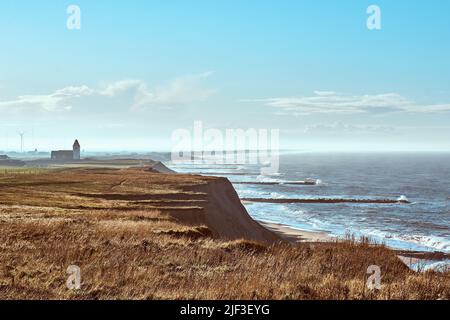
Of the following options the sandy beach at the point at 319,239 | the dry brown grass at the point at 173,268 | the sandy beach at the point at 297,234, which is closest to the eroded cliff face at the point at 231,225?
the sandy beach at the point at 297,234

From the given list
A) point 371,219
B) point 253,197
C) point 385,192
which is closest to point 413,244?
point 371,219

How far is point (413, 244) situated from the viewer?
142ft

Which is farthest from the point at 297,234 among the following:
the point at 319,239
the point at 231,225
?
the point at 231,225

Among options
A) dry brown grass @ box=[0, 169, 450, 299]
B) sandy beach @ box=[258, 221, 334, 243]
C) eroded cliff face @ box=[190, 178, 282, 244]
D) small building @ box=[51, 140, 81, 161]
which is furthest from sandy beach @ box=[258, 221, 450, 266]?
small building @ box=[51, 140, 81, 161]

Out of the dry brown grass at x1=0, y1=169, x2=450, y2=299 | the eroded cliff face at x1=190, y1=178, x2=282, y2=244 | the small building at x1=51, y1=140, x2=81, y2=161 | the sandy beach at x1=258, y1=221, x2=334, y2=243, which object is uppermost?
the small building at x1=51, y1=140, x2=81, y2=161

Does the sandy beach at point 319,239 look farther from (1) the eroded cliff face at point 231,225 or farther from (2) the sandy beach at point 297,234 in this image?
(1) the eroded cliff face at point 231,225

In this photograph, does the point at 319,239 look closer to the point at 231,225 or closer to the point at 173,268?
the point at 231,225

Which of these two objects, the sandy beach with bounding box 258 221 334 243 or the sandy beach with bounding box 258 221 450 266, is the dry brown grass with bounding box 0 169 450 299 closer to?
the sandy beach with bounding box 258 221 450 266

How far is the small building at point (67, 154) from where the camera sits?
617ft

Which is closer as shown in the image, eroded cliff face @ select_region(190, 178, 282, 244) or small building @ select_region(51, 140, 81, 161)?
eroded cliff face @ select_region(190, 178, 282, 244)

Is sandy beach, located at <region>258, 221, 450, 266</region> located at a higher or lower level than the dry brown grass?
lower

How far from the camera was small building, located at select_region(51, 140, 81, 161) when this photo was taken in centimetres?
18793

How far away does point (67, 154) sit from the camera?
19212 cm

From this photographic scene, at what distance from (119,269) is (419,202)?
243ft
